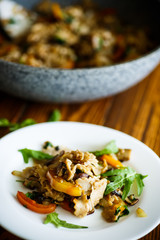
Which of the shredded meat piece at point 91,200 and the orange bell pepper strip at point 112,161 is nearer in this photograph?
the shredded meat piece at point 91,200

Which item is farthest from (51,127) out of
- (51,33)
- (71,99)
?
(51,33)

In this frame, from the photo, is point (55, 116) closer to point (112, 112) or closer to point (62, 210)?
point (112, 112)

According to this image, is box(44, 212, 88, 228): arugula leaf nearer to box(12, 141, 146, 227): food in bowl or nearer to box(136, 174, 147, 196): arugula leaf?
box(12, 141, 146, 227): food in bowl

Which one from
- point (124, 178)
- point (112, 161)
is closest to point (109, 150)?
point (112, 161)

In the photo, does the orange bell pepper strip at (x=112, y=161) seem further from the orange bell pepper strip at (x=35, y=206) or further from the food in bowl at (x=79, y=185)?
the orange bell pepper strip at (x=35, y=206)

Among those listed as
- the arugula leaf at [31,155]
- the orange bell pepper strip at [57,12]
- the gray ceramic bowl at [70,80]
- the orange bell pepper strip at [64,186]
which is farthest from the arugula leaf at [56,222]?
the orange bell pepper strip at [57,12]

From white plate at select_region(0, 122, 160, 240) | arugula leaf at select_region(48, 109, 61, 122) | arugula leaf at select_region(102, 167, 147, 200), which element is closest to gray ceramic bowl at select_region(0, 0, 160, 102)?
arugula leaf at select_region(48, 109, 61, 122)

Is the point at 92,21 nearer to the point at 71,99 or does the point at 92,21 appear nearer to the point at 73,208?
the point at 71,99
